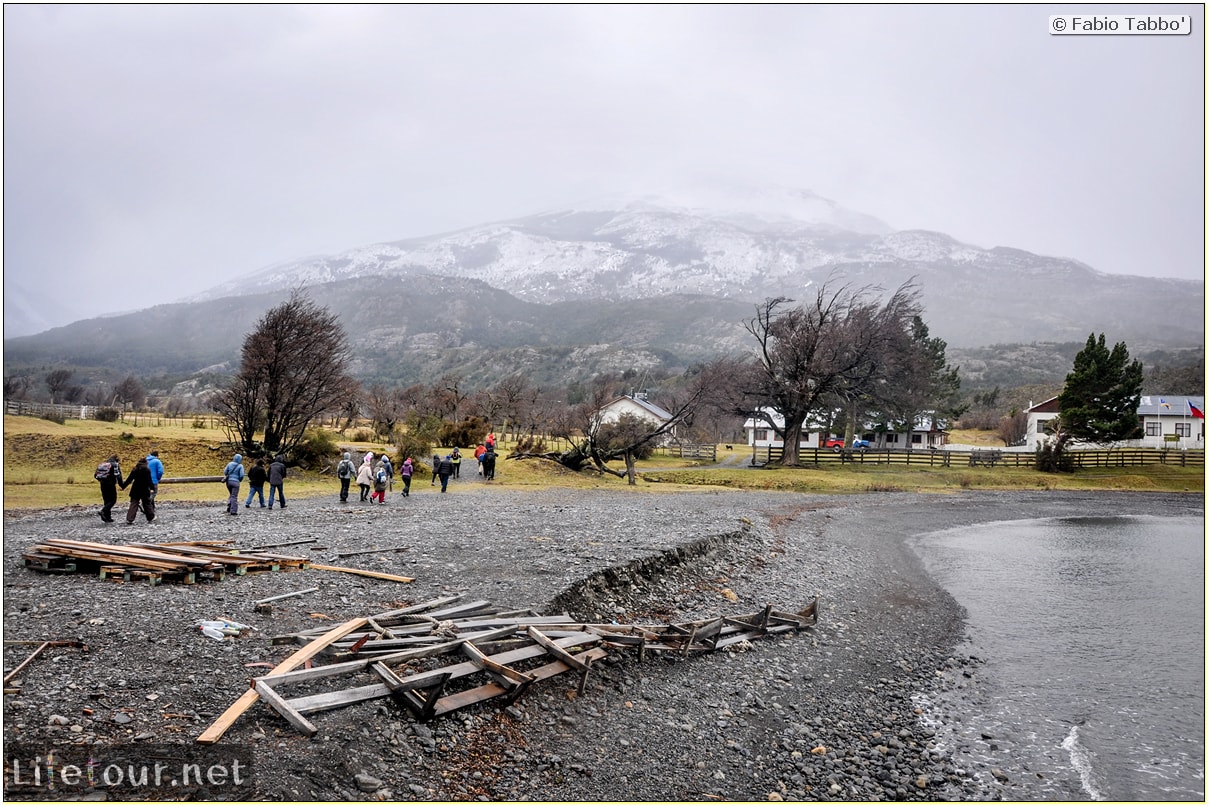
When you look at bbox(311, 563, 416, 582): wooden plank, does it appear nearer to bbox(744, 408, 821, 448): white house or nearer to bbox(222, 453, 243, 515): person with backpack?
bbox(222, 453, 243, 515): person with backpack

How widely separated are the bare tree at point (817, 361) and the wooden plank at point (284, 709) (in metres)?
54.1

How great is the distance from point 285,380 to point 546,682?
37.5 m

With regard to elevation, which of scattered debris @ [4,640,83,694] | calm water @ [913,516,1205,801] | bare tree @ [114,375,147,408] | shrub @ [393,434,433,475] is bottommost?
calm water @ [913,516,1205,801]

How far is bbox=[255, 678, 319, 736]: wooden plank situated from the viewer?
8.09m

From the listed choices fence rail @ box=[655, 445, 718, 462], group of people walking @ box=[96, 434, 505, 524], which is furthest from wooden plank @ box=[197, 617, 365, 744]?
fence rail @ box=[655, 445, 718, 462]

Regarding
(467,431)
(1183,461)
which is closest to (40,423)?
(467,431)

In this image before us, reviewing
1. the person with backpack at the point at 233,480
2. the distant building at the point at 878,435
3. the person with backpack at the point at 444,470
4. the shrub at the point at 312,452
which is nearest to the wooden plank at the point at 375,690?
the person with backpack at the point at 233,480

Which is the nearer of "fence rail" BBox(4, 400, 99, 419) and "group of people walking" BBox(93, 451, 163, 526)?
"group of people walking" BBox(93, 451, 163, 526)

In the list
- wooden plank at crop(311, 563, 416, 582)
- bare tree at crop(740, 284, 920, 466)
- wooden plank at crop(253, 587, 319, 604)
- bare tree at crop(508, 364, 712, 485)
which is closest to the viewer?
wooden plank at crop(253, 587, 319, 604)

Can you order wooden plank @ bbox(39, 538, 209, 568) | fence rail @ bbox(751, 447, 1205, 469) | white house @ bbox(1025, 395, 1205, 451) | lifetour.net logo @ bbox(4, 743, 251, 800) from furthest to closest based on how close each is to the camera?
white house @ bbox(1025, 395, 1205, 451) → fence rail @ bbox(751, 447, 1205, 469) → wooden plank @ bbox(39, 538, 209, 568) → lifetour.net logo @ bbox(4, 743, 251, 800)

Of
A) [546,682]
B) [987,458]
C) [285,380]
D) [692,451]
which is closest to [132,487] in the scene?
[546,682]

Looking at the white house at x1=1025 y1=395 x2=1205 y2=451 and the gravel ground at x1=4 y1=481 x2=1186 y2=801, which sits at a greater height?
the white house at x1=1025 y1=395 x2=1205 y2=451

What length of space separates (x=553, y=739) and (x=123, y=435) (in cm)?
3754

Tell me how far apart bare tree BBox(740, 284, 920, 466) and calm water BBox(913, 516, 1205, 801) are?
3092cm
